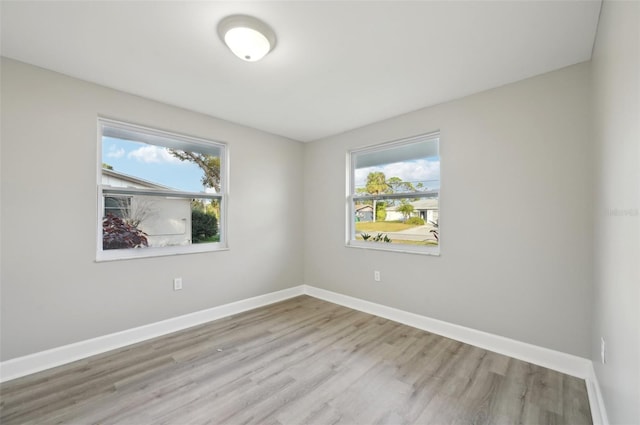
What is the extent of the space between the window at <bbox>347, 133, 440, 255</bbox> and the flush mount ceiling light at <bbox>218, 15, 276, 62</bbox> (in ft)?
6.59

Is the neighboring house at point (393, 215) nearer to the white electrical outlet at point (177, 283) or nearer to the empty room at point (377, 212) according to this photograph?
the empty room at point (377, 212)

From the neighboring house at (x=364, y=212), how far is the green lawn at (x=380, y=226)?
0.06m

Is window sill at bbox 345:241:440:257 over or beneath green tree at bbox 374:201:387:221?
beneath

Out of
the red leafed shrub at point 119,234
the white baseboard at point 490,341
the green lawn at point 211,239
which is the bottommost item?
the white baseboard at point 490,341

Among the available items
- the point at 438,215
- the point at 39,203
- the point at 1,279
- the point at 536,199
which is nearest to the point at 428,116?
the point at 438,215

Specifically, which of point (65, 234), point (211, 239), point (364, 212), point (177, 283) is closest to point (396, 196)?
point (364, 212)

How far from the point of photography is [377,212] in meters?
3.53

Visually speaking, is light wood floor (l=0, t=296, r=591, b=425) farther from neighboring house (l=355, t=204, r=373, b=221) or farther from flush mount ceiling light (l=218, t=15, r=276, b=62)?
flush mount ceiling light (l=218, t=15, r=276, b=62)

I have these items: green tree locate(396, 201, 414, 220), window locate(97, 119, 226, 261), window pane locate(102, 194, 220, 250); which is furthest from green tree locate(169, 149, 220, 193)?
green tree locate(396, 201, 414, 220)

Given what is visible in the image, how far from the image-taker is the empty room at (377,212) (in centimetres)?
160

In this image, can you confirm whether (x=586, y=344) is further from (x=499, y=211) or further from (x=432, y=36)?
(x=432, y=36)

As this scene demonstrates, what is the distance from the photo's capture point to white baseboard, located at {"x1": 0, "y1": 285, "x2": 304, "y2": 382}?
2.02m

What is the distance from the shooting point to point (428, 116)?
2928mm

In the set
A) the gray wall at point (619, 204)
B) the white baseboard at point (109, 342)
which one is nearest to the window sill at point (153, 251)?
the white baseboard at point (109, 342)
